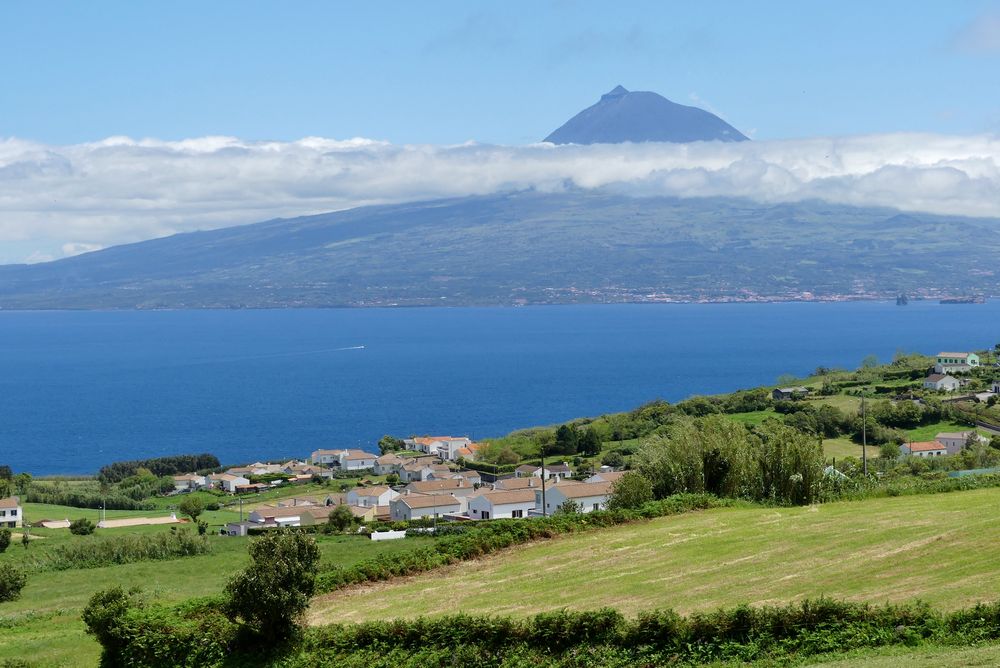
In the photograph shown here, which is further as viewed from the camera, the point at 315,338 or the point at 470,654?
the point at 315,338

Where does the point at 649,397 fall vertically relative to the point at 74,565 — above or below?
below

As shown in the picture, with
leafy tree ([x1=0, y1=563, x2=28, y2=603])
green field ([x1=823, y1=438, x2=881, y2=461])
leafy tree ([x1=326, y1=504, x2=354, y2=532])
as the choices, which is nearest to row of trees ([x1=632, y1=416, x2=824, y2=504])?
leafy tree ([x1=326, y1=504, x2=354, y2=532])

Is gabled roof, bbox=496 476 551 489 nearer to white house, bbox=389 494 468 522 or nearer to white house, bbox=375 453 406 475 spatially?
white house, bbox=389 494 468 522

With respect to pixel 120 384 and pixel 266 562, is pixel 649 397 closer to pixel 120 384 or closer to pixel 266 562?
pixel 120 384

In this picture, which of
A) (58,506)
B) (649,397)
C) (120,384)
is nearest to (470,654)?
(58,506)

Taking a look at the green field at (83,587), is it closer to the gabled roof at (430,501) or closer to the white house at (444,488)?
the gabled roof at (430,501)

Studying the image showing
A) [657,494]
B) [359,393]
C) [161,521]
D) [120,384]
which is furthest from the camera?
[120,384]

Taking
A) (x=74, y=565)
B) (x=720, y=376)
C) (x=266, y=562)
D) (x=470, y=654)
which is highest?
(x=266, y=562)

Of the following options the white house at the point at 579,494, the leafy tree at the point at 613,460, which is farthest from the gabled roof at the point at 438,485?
the white house at the point at 579,494
